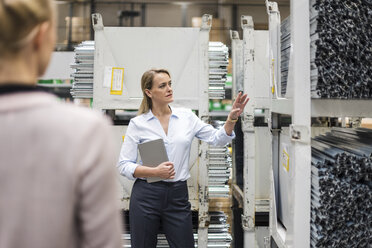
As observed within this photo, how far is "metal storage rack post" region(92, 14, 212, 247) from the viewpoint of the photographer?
2830 mm

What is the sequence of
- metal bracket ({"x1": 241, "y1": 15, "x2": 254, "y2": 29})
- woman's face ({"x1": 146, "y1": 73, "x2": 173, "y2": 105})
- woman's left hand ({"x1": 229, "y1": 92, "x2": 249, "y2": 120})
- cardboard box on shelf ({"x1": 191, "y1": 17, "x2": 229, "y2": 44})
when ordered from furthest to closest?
cardboard box on shelf ({"x1": 191, "y1": 17, "x2": 229, "y2": 44}) < metal bracket ({"x1": 241, "y1": 15, "x2": 254, "y2": 29}) < woman's face ({"x1": 146, "y1": 73, "x2": 173, "y2": 105}) < woman's left hand ({"x1": 229, "y1": 92, "x2": 249, "y2": 120})

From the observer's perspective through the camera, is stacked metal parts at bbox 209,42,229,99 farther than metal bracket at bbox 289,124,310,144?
Yes

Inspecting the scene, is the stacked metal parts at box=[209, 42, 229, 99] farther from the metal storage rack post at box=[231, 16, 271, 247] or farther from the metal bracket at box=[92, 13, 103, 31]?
the metal bracket at box=[92, 13, 103, 31]

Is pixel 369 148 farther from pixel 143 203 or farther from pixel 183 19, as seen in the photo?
pixel 183 19

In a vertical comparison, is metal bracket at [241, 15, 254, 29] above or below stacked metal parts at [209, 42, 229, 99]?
above

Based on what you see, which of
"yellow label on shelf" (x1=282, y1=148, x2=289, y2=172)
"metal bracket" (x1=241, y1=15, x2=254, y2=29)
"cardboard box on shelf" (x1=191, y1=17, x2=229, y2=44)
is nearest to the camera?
"yellow label on shelf" (x1=282, y1=148, x2=289, y2=172)

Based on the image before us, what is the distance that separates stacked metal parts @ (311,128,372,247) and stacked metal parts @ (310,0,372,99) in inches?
11.1

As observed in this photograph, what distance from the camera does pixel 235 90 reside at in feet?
12.1

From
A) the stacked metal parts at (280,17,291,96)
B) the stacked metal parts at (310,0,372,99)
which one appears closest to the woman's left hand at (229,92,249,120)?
the stacked metal parts at (280,17,291,96)

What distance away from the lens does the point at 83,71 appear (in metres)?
2.94

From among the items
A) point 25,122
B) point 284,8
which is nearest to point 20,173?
point 25,122

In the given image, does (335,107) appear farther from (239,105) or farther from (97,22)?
(97,22)

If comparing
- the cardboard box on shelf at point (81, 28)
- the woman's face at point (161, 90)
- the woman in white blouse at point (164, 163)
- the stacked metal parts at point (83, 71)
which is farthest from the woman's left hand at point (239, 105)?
the cardboard box on shelf at point (81, 28)

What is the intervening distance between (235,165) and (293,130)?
6.53 feet
